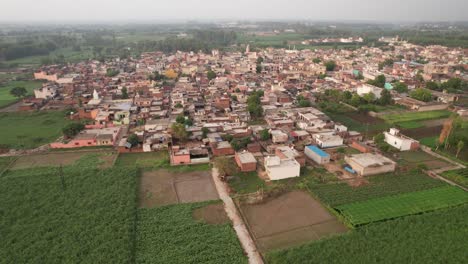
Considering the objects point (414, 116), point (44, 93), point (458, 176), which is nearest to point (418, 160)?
point (458, 176)

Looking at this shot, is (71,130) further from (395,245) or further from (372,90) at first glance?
(372,90)

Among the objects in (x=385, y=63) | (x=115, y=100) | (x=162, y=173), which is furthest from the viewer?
(x=385, y=63)

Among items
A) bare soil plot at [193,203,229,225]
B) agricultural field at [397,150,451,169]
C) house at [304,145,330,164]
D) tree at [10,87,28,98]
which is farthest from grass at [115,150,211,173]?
tree at [10,87,28,98]

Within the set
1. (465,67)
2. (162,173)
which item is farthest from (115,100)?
(465,67)

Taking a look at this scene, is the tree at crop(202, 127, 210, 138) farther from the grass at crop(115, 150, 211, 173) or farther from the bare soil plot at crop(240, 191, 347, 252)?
the bare soil plot at crop(240, 191, 347, 252)

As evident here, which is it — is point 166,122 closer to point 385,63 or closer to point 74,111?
point 74,111

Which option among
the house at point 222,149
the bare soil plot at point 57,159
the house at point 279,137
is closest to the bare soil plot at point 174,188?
the house at point 222,149
